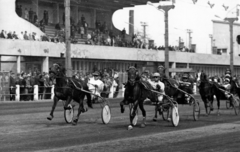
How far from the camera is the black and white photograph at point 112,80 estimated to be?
48.1 feet

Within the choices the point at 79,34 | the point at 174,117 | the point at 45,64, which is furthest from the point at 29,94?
the point at 174,117

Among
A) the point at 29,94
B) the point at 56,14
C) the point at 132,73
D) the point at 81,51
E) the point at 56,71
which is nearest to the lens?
the point at 132,73

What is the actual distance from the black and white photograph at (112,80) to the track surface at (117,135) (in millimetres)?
24

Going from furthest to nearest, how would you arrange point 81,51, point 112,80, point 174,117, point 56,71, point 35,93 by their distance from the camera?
point 81,51
point 112,80
point 35,93
point 56,71
point 174,117

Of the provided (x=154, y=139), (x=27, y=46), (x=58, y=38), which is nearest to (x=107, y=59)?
(x=58, y=38)

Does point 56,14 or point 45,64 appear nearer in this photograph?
Result: point 45,64

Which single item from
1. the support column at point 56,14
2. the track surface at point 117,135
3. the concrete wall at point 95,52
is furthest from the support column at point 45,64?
the track surface at point 117,135

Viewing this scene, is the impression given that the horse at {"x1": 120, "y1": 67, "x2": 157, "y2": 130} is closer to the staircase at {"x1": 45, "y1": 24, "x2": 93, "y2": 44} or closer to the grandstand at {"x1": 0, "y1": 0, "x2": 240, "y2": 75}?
the grandstand at {"x1": 0, "y1": 0, "x2": 240, "y2": 75}

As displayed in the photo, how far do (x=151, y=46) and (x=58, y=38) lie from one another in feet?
42.8

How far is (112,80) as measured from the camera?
134 ft

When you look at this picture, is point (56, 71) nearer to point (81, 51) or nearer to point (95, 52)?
point (81, 51)

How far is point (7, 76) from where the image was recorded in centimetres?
3372

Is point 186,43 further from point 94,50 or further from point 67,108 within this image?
point 67,108

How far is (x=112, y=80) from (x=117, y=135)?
25.8 m
